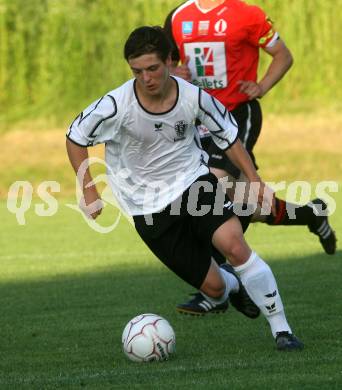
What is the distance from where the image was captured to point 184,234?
286 inches

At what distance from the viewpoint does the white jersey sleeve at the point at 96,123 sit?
6.80 meters

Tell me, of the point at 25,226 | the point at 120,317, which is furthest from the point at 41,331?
the point at 25,226

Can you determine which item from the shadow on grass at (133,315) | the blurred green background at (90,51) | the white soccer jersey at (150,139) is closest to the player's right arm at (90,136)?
the white soccer jersey at (150,139)

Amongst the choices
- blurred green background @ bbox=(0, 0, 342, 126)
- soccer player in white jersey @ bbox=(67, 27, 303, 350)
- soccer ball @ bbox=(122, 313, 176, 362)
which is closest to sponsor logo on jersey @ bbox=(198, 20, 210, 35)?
soccer player in white jersey @ bbox=(67, 27, 303, 350)

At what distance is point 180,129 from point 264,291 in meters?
1.09

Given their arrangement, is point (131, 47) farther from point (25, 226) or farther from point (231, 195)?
point (25, 226)

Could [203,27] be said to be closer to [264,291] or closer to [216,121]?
[216,121]

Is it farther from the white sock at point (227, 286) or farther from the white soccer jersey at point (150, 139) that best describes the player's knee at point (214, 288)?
the white soccer jersey at point (150, 139)

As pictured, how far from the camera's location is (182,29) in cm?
943

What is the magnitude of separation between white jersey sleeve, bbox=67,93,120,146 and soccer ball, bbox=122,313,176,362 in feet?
3.66

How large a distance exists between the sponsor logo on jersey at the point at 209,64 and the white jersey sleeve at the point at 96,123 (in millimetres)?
2526

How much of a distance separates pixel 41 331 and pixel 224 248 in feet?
5.94

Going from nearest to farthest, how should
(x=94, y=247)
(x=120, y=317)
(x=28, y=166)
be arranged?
(x=120, y=317) < (x=94, y=247) < (x=28, y=166)

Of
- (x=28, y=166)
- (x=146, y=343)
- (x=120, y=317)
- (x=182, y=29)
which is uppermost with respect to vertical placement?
(x=182, y=29)
